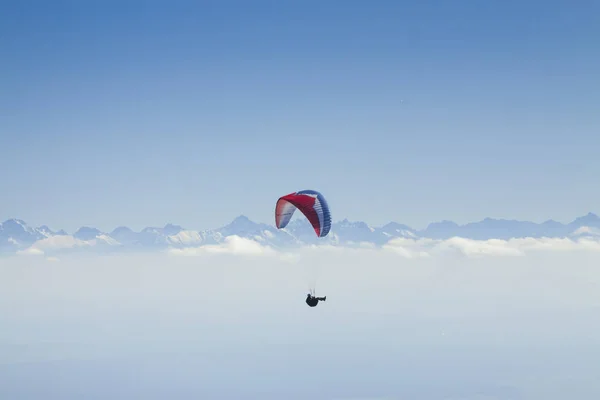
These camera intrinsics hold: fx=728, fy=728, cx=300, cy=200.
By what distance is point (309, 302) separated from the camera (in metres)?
83.4

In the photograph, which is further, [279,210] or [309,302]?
[279,210]

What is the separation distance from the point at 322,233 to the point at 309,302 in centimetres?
845

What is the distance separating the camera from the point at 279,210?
9056 cm

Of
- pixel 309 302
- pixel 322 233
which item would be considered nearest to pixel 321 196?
pixel 322 233

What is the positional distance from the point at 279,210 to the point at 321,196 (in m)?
6.13

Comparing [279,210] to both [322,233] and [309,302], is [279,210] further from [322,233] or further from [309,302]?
[309,302]

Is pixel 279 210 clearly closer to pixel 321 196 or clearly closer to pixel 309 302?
pixel 321 196

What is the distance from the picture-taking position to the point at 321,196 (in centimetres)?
8769

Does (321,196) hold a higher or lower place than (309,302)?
higher

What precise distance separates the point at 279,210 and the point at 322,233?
724 cm

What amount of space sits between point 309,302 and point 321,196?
1298 cm

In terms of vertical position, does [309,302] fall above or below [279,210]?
below

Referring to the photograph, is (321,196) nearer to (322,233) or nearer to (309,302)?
(322,233)

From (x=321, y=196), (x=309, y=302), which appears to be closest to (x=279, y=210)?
(x=321, y=196)
